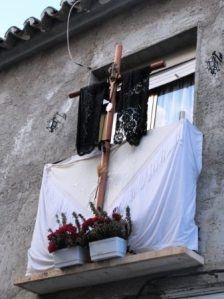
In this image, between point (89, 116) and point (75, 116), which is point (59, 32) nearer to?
point (75, 116)

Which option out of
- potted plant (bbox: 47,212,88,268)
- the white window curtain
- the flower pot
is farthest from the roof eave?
the flower pot

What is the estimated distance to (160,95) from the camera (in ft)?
25.0

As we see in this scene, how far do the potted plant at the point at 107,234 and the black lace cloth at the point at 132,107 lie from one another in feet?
3.18

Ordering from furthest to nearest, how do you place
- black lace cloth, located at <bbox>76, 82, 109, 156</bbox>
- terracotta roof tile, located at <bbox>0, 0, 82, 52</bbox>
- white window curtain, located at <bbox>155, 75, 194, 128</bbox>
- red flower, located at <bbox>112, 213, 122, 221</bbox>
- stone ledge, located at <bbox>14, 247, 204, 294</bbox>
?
terracotta roof tile, located at <bbox>0, 0, 82, 52</bbox>, white window curtain, located at <bbox>155, 75, 194, 128</bbox>, black lace cloth, located at <bbox>76, 82, 109, 156</bbox>, red flower, located at <bbox>112, 213, 122, 221</bbox>, stone ledge, located at <bbox>14, 247, 204, 294</bbox>

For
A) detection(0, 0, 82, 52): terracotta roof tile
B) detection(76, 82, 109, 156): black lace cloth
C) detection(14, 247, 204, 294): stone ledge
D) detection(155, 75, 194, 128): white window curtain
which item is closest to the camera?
detection(14, 247, 204, 294): stone ledge

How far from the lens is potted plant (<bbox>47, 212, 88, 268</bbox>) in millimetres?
5953

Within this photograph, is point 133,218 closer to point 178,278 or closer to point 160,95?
point 178,278

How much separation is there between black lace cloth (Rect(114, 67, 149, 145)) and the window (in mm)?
555

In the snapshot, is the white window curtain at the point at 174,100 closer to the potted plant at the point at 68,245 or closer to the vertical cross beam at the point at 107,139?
the vertical cross beam at the point at 107,139

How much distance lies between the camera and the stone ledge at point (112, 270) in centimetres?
536

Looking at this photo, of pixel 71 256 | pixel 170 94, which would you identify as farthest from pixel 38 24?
pixel 71 256

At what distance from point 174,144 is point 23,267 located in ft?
8.60

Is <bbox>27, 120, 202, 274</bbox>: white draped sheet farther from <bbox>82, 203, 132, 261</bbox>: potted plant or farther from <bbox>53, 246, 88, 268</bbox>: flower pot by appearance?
<bbox>53, 246, 88, 268</bbox>: flower pot

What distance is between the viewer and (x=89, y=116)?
7191mm
